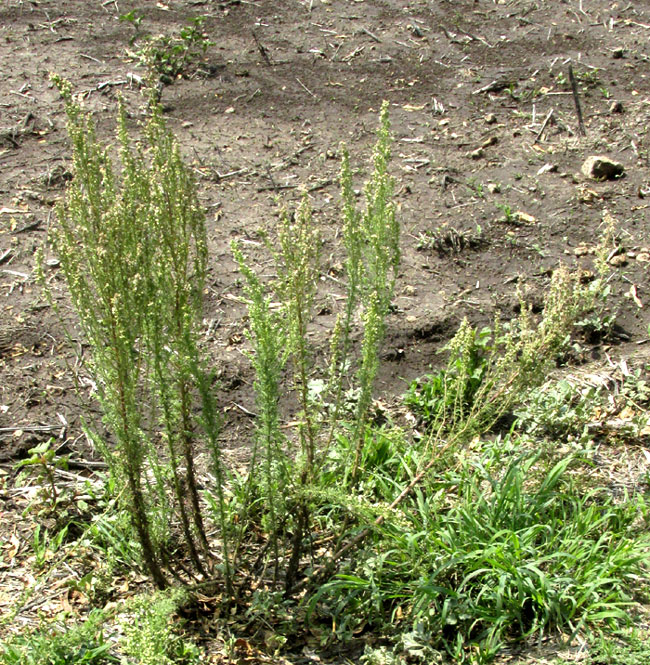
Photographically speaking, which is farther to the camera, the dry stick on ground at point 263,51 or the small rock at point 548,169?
the dry stick on ground at point 263,51

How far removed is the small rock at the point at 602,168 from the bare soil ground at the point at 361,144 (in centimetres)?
7

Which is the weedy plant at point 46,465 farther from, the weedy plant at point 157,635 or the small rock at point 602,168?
the small rock at point 602,168

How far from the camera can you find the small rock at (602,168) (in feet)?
20.2

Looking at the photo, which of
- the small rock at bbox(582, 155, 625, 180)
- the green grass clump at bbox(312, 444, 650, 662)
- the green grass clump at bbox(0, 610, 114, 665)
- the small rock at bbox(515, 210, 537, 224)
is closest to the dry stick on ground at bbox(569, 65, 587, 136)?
the small rock at bbox(582, 155, 625, 180)

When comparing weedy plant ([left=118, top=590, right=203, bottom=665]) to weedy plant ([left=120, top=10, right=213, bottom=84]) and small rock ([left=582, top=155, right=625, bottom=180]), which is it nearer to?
small rock ([left=582, top=155, right=625, bottom=180])

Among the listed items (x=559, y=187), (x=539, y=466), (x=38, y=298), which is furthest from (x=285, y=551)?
(x=559, y=187)

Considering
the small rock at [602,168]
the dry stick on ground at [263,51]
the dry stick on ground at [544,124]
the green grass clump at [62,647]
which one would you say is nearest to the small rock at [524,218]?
the small rock at [602,168]

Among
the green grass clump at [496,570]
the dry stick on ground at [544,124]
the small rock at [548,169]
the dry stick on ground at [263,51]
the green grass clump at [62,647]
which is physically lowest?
the green grass clump at [496,570]

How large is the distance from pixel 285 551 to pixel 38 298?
8.46 ft

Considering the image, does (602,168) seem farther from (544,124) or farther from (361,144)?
(361,144)

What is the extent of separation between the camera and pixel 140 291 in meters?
2.62

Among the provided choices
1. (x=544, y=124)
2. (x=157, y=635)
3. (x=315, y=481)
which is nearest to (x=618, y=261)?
(x=544, y=124)

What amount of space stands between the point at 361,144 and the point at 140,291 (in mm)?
4362

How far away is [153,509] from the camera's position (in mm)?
3057
